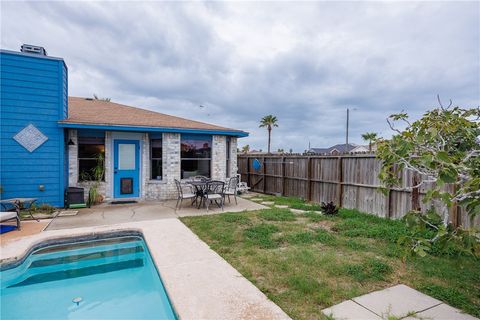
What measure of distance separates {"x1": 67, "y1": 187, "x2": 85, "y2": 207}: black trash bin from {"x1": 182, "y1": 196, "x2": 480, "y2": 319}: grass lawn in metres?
4.07

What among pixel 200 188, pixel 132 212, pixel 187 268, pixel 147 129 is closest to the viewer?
pixel 187 268

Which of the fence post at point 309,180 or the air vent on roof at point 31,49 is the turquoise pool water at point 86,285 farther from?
the air vent on roof at point 31,49

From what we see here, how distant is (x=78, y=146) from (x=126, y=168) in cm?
168

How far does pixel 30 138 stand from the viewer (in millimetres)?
7402

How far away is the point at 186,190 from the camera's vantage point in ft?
31.9

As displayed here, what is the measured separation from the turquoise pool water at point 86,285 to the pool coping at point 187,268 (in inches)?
6.9

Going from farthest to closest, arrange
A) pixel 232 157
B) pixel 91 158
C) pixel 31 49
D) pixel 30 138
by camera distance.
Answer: pixel 232 157 < pixel 91 158 < pixel 31 49 < pixel 30 138

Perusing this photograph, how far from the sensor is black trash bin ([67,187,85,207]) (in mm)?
7801

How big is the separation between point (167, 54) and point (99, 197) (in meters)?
6.22

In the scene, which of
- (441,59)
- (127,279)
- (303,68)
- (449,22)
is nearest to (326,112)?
(303,68)

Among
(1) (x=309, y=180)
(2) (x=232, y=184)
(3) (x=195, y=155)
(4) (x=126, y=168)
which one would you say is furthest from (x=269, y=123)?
(4) (x=126, y=168)

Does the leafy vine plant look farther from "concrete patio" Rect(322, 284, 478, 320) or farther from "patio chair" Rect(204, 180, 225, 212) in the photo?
"patio chair" Rect(204, 180, 225, 212)

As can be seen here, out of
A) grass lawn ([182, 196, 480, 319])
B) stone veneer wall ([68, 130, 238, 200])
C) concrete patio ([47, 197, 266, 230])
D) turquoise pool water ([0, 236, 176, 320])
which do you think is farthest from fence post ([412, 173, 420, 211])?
stone veneer wall ([68, 130, 238, 200])

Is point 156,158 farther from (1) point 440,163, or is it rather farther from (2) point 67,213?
(1) point 440,163
